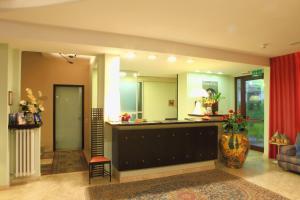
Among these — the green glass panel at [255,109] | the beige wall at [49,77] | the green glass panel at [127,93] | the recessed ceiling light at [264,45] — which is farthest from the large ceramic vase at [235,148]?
the beige wall at [49,77]

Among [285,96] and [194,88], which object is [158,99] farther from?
[285,96]

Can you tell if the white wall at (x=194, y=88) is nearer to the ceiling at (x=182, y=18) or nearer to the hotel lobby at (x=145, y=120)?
the hotel lobby at (x=145, y=120)

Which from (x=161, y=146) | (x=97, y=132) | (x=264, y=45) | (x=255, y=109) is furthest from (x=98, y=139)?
(x=255, y=109)

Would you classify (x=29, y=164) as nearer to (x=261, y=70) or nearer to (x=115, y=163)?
(x=115, y=163)

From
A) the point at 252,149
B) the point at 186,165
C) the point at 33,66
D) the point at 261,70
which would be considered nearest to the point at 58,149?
the point at 33,66

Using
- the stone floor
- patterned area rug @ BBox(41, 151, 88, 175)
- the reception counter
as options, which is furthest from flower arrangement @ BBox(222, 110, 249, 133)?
patterned area rug @ BBox(41, 151, 88, 175)

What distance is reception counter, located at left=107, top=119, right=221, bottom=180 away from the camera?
3.68 meters

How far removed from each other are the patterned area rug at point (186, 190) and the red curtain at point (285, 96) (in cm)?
218

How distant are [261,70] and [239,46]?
2097mm

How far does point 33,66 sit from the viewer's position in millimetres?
5926

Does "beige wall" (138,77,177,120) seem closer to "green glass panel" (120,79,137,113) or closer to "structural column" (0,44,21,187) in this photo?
"green glass panel" (120,79,137,113)

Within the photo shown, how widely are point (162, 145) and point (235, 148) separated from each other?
1695mm

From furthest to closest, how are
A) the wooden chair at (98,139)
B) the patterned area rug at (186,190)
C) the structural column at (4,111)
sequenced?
the wooden chair at (98,139) < the structural column at (4,111) < the patterned area rug at (186,190)

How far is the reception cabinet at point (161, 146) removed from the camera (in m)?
3.68
